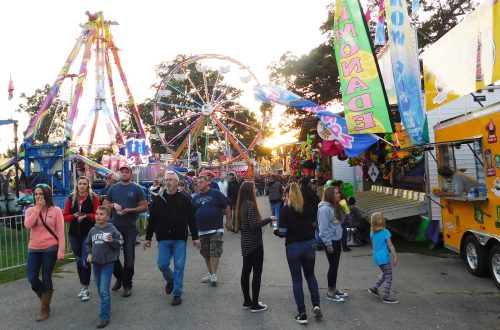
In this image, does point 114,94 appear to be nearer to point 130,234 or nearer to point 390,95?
point 390,95

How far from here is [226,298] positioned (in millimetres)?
5359

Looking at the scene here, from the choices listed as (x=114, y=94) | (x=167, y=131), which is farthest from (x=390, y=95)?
(x=167, y=131)

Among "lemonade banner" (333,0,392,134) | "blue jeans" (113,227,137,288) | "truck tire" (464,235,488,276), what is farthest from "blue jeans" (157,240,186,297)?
"lemonade banner" (333,0,392,134)

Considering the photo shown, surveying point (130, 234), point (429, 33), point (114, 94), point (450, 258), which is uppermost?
point (429, 33)

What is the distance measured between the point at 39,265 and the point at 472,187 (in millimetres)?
6558

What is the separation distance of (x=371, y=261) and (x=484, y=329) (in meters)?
3.43

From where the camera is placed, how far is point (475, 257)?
632 cm

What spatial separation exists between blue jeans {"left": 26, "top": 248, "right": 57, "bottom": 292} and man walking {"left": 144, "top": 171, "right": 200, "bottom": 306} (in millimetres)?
1119

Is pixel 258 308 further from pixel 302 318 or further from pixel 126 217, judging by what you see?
pixel 126 217

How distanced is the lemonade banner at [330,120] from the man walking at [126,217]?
5.13 metres

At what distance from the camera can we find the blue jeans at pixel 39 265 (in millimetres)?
4695

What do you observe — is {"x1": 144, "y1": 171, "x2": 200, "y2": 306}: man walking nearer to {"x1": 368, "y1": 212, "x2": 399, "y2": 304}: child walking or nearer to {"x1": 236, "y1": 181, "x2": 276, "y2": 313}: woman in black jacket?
{"x1": 236, "y1": 181, "x2": 276, "y2": 313}: woman in black jacket

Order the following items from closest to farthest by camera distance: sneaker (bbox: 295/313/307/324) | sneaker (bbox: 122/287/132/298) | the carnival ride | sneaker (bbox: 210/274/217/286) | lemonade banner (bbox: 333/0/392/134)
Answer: sneaker (bbox: 295/313/307/324)
sneaker (bbox: 122/287/132/298)
sneaker (bbox: 210/274/217/286)
lemonade banner (bbox: 333/0/392/134)
the carnival ride

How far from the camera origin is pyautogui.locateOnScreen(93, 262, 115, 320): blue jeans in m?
4.46
